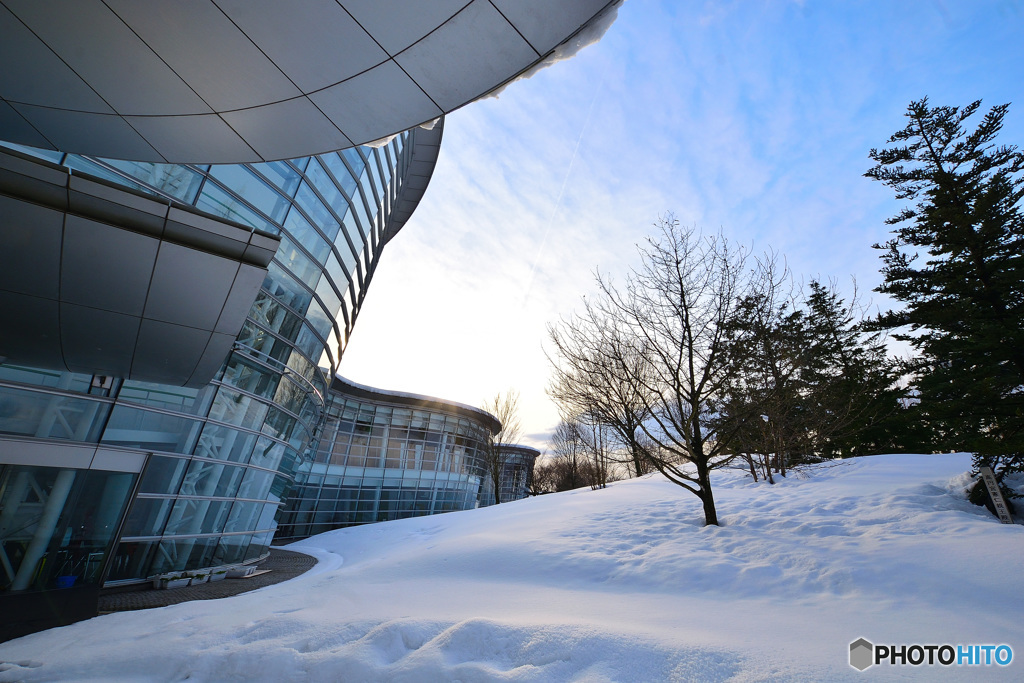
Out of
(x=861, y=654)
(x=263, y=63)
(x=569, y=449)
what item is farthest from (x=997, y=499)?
(x=569, y=449)

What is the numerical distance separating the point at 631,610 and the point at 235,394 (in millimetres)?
10689

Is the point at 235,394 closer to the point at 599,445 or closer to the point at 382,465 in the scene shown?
the point at 599,445

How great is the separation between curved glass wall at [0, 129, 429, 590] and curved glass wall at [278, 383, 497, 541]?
47.3 feet

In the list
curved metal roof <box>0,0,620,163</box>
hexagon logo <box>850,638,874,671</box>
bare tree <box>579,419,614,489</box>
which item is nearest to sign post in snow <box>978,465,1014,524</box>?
hexagon logo <box>850,638,874,671</box>

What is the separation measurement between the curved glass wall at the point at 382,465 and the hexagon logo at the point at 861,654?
94.9ft

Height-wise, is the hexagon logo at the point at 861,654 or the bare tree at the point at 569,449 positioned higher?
the bare tree at the point at 569,449

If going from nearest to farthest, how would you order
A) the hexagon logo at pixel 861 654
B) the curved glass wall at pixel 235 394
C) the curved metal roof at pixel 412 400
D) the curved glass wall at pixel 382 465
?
the hexagon logo at pixel 861 654 → the curved glass wall at pixel 235 394 → the curved glass wall at pixel 382 465 → the curved metal roof at pixel 412 400

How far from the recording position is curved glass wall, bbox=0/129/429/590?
8.36 m

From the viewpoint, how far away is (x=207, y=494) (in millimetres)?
11008

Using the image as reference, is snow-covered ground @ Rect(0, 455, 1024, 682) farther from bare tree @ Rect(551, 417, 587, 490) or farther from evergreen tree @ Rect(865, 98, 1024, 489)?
bare tree @ Rect(551, 417, 587, 490)

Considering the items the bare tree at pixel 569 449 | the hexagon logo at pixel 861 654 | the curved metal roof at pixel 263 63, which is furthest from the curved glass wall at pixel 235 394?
the bare tree at pixel 569 449

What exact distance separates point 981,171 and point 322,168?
23.8 meters

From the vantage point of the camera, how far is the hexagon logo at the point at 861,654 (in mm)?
3395

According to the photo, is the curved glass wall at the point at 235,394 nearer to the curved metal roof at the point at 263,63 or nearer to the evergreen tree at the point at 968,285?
the curved metal roof at the point at 263,63
